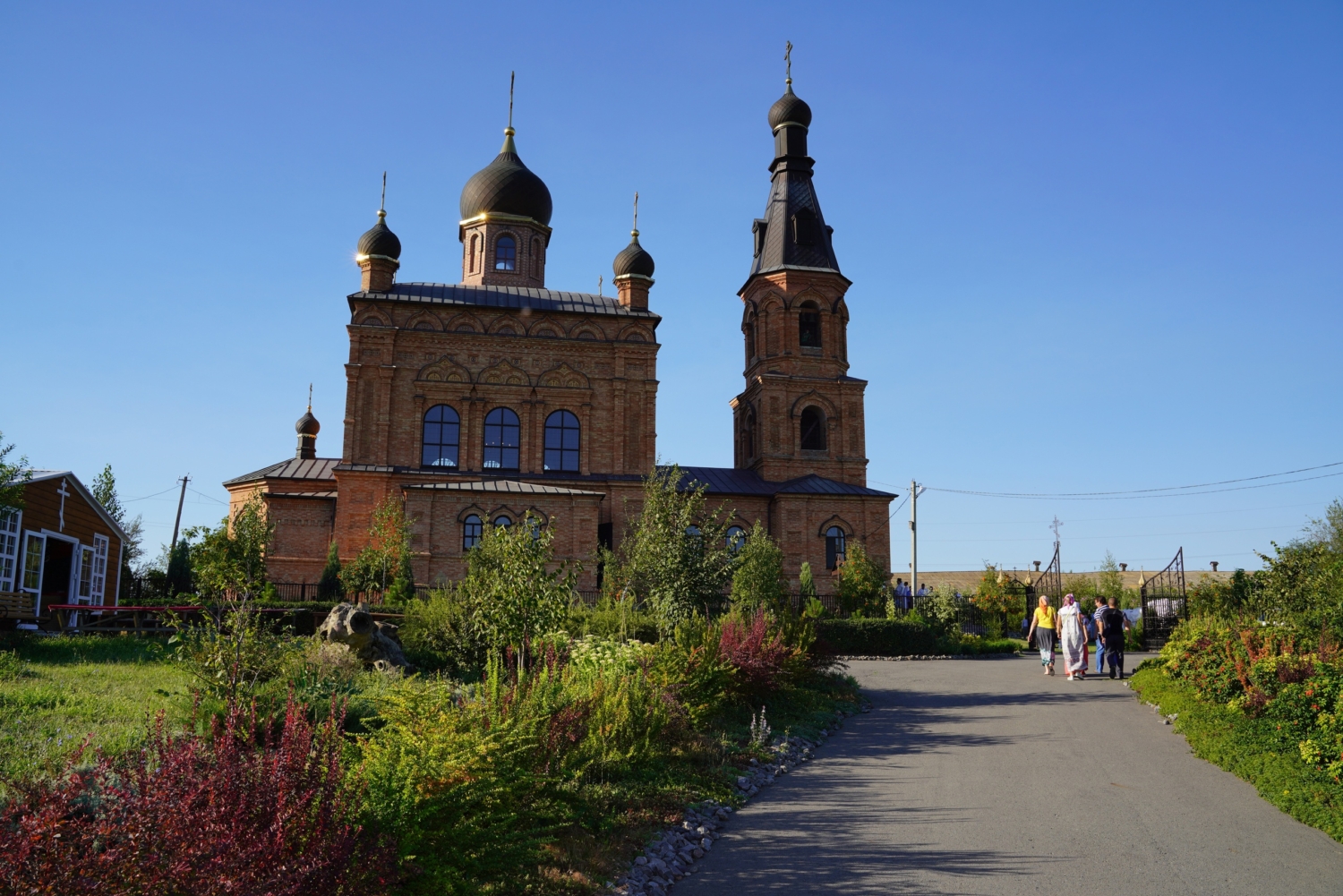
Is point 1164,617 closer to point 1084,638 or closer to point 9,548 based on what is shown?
point 1084,638

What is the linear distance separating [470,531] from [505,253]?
12.1 meters

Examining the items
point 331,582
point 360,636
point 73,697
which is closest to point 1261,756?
point 360,636

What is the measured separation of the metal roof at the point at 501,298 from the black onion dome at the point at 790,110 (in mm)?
10439

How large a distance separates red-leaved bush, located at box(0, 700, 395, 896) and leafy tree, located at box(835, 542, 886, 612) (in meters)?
24.7

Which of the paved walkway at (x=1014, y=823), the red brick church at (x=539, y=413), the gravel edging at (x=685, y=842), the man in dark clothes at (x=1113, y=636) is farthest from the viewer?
the red brick church at (x=539, y=413)

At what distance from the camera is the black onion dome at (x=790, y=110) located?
37344 millimetres

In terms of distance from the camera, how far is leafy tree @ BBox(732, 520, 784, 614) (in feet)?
72.2

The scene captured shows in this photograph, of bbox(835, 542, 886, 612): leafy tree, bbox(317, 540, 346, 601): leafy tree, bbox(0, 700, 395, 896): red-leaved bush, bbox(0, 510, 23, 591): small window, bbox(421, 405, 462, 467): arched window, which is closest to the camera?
bbox(0, 700, 395, 896): red-leaved bush

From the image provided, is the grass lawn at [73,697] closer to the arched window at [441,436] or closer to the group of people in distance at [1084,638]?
the group of people in distance at [1084,638]

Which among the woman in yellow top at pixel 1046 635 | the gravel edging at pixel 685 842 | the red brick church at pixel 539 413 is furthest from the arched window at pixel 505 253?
the gravel edging at pixel 685 842

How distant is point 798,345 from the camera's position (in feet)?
116

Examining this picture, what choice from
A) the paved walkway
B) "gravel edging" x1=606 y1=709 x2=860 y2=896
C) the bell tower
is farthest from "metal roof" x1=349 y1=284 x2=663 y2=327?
"gravel edging" x1=606 y1=709 x2=860 y2=896

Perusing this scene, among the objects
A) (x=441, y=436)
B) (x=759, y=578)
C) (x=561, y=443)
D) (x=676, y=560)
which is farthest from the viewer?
(x=561, y=443)

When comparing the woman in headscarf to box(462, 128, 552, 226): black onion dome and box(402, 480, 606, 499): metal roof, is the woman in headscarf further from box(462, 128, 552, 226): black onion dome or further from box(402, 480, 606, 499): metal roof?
box(462, 128, 552, 226): black onion dome
